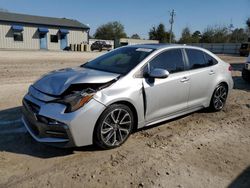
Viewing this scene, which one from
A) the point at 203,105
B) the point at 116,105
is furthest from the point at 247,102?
the point at 116,105

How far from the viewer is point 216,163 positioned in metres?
3.80

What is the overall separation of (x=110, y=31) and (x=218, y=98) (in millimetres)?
80379

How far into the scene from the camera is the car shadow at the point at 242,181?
329 cm

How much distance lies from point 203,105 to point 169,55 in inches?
60.9

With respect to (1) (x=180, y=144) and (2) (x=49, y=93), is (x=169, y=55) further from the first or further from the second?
(2) (x=49, y=93)

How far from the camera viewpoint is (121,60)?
4.89 m

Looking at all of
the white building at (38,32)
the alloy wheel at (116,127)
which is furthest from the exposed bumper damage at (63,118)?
the white building at (38,32)

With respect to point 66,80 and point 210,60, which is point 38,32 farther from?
point 66,80

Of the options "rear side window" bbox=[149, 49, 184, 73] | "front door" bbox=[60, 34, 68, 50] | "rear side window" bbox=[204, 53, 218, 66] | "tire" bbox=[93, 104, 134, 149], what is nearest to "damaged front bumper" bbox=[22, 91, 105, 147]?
"tire" bbox=[93, 104, 134, 149]

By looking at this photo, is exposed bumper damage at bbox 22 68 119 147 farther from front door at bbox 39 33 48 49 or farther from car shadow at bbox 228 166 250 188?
front door at bbox 39 33 48 49

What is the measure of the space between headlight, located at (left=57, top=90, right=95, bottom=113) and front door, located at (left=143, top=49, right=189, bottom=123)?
42.8 inches

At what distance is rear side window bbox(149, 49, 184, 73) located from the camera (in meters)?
4.68

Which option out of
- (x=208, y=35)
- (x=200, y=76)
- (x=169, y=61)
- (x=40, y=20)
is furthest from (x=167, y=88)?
(x=208, y=35)

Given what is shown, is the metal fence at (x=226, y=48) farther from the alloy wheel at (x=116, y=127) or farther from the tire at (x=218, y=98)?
the alloy wheel at (x=116, y=127)
